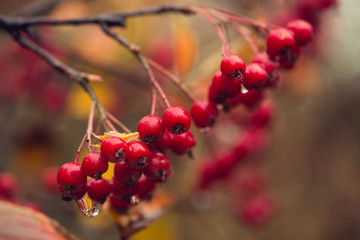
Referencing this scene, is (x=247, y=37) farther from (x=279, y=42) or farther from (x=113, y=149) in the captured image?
(x=113, y=149)

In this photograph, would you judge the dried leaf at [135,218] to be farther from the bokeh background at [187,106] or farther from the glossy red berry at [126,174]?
the bokeh background at [187,106]

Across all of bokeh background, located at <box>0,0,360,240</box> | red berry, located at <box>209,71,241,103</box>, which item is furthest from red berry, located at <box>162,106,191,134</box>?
bokeh background, located at <box>0,0,360,240</box>

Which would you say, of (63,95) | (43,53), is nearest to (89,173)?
(43,53)

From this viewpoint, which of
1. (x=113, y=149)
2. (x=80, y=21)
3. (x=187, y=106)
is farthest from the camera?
(x=187, y=106)

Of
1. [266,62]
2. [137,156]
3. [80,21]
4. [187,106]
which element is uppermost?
[187,106]

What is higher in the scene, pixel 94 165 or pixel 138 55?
pixel 138 55

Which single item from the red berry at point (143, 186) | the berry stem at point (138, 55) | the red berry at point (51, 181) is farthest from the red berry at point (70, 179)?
the red berry at point (51, 181)

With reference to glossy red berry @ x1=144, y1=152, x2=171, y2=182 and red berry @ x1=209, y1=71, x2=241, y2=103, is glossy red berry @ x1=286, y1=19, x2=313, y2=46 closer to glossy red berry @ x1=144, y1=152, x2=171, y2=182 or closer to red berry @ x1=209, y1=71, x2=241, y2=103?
red berry @ x1=209, y1=71, x2=241, y2=103

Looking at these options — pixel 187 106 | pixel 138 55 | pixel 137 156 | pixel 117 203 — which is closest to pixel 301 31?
pixel 138 55
